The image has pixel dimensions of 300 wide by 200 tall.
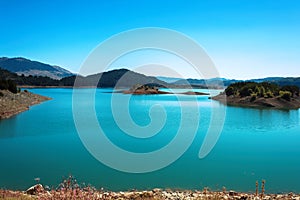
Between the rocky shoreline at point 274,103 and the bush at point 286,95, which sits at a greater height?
the bush at point 286,95

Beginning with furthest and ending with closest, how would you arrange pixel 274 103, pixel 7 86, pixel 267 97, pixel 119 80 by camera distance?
1. pixel 119 80
2. pixel 267 97
3. pixel 274 103
4. pixel 7 86

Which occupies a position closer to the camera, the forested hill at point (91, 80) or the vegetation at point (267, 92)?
the vegetation at point (267, 92)

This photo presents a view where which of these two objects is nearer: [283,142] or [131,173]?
[131,173]

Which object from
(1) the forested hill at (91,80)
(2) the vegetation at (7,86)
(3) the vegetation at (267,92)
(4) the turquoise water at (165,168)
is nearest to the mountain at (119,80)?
(1) the forested hill at (91,80)

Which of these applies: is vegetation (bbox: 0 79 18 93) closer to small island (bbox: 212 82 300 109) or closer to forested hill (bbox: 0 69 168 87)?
small island (bbox: 212 82 300 109)

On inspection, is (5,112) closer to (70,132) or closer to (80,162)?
(70,132)

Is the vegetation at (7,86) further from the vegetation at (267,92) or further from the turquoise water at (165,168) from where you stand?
the vegetation at (267,92)

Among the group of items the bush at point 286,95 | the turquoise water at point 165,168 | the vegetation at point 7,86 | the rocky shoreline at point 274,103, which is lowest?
the turquoise water at point 165,168

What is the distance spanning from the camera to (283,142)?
1614cm

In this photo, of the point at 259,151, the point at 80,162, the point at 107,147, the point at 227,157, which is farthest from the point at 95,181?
the point at 259,151

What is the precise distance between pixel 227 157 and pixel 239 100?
35940mm

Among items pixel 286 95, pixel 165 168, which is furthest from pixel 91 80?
pixel 165 168

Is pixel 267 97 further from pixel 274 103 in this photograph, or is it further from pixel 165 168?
pixel 165 168

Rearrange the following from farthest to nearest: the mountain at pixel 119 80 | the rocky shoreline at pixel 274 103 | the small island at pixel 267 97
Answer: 1. the mountain at pixel 119 80
2. the small island at pixel 267 97
3. the rocky shoreline at pixel 274 103
